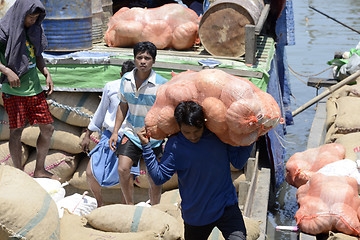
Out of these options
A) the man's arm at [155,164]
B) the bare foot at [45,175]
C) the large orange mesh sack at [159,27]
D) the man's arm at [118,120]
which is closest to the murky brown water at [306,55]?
the man's arm at [118,120]

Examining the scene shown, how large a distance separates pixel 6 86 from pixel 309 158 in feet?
9.34

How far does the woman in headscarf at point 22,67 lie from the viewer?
15.3 ft

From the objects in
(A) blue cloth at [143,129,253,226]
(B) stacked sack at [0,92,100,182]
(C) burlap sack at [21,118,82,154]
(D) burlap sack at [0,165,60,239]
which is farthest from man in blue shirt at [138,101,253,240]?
(C) burlap sack at [21,118,82,154]

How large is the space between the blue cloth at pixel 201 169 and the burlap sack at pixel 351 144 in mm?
2181

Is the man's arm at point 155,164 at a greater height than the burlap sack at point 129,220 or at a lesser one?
greater

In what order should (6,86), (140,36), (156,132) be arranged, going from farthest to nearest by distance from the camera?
(140,36) < (6,86) < (156,132)

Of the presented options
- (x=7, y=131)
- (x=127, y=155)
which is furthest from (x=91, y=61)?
(x=127, y=155)

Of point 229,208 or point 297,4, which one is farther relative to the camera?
point 297,4

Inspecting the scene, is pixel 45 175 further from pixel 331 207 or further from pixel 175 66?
pixel 331 207

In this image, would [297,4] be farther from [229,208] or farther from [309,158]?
[229,208]

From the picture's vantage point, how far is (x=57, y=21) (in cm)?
604

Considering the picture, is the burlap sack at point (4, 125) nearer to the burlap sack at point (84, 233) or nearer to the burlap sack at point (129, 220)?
the burlap sack at point (84, 233)

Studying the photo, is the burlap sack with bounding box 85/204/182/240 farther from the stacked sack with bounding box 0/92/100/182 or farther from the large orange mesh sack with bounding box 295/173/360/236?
the stacked sack with bounding box 0/92/100/182

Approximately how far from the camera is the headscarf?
15.1 feet
